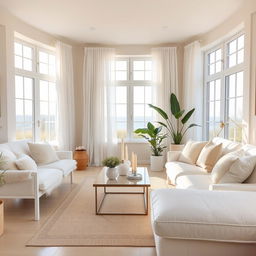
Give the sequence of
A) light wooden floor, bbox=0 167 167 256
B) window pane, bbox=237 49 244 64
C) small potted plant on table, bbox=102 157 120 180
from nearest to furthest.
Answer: light wooden floor, bbox=0 167 167 256 < small potted plant on table, bbox=102 157 120 180 < window pane, bbox=237 49 244 64

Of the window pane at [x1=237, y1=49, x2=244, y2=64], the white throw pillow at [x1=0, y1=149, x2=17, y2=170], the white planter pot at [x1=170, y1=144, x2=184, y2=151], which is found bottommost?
the white planter pot at [x1=170, y1=144, x2=184, y2=151]

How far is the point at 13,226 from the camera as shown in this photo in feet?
9.22

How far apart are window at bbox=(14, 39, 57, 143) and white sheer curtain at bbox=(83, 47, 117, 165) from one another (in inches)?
31.7

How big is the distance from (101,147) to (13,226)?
3519 millimetres

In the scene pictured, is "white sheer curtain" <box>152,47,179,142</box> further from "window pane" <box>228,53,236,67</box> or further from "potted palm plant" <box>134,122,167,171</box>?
"window pane" <box>228,53,236,67</box>

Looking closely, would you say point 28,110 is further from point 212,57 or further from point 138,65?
point 212,57

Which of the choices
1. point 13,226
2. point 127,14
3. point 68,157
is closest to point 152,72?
point 127,14

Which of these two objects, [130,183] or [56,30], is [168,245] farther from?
[56,30]

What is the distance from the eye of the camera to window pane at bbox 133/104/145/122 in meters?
6.49

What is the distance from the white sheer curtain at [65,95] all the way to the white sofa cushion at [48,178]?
226 centimetres

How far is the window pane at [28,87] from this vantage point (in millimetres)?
5191

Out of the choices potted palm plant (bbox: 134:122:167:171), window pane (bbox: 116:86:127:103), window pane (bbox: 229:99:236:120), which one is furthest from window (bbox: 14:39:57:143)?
window pane (bbox: 229:99:236:120)

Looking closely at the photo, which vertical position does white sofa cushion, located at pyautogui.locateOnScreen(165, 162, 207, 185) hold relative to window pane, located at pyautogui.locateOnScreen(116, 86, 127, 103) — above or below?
below

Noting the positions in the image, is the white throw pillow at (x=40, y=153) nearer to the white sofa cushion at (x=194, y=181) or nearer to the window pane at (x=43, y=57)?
the white sofa cushion at (x=194, y=181)
